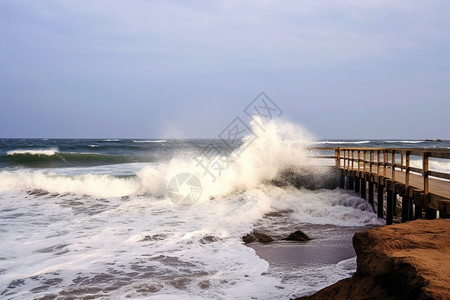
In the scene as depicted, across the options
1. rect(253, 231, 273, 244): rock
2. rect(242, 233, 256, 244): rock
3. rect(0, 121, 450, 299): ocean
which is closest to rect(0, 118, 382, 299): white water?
rect(0, 121, 450, 299): ocean

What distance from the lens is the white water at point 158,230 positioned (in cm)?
546

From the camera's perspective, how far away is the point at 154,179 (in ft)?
52.0

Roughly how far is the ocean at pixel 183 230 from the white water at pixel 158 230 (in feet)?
0.09

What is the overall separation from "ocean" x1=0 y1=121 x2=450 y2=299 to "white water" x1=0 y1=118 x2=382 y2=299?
3 cm

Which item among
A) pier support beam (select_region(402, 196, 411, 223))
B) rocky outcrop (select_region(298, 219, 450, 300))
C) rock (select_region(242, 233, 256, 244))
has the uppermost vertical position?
rocky outcrop (select_region(298, 219, 450, 300))

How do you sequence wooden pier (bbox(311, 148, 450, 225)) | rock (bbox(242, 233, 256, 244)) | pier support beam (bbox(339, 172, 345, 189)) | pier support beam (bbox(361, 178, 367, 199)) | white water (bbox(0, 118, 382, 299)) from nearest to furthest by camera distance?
1. white water (bbox(0, 118, 382, 299))
2. wooden pier (bbox(311, 148, 450, 225))
3. rock (bbox(242, 233, 256, 244))
4. pier support beam (bbox(361, 178, 367, 199))
5. pier support beam (bbox(339, 172, 345, 189))

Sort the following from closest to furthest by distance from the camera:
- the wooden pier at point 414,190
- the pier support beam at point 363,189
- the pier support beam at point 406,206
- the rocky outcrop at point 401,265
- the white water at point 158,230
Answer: the rocky outcrop at point 401,265 → the white water at point 158,230 → the wooden pier at point 414,190 → the pier support beam at point 406,206 → the pier support beam at point 363,189

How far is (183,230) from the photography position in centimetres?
894

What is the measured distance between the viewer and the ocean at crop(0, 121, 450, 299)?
18.1ft

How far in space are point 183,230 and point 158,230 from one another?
1.88 feet

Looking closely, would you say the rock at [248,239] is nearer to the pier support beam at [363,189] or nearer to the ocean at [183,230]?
the ocean at [183,230]

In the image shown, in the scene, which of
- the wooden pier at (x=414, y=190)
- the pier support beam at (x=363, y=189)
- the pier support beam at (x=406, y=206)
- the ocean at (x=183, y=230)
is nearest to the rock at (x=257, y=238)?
the ocean at (x=183, y=230)

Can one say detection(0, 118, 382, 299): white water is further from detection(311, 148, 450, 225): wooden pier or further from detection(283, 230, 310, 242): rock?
detection(283, 230, 310, 242): rock

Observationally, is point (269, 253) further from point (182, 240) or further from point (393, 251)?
point (393, 251)
